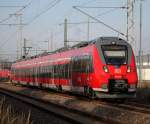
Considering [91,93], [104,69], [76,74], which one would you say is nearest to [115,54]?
[104,69]

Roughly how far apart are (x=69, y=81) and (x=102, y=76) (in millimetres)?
6822

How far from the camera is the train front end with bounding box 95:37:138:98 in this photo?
78.6 ft

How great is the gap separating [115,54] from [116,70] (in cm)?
90

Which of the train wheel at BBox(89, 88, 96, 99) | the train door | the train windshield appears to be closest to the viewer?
the train windshield

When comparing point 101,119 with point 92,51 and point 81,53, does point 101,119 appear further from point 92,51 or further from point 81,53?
point 81,53

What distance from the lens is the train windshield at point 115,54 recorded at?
24.5 metres

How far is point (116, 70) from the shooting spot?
24.2 meters

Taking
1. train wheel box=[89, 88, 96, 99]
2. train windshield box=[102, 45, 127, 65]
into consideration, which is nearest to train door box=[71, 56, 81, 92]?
train wheel box=[89, 88, 96, 99]

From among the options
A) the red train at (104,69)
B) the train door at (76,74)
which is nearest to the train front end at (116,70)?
the red train at (104,69)

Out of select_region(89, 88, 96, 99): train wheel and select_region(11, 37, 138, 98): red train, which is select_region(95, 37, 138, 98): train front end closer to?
select_region(11, 37, 138, 98): red train

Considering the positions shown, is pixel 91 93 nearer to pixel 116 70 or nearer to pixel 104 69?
pixel 104 69

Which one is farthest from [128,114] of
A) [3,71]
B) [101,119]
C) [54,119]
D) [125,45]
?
[3,71]

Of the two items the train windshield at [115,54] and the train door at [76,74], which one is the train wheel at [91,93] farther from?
the train door at [76,74]

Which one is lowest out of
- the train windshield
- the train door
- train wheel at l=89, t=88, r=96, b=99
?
train wheel at l=89, t=88, r=96, b=99
